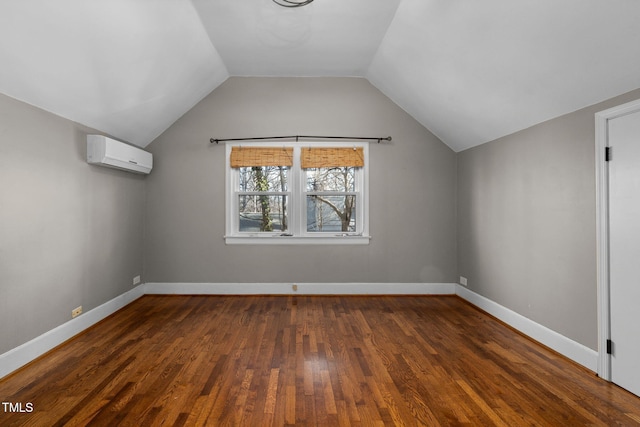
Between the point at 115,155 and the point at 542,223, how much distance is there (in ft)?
14.3

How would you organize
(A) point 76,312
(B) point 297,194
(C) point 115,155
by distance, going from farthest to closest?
(B) point 297,194 → (C) point 115,155 → (A) point 76,312

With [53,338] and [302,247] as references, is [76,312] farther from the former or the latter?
[302,247]

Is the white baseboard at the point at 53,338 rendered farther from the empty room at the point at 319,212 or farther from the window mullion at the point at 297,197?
the window mullion at the point at 297,197

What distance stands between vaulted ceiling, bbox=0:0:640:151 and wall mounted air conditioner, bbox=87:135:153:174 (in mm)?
206

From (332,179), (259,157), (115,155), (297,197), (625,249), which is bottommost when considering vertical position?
(625,249)

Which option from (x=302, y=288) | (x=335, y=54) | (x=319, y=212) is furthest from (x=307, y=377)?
(x=335, y=54)

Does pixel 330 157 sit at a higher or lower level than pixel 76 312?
higher

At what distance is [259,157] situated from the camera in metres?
4.95

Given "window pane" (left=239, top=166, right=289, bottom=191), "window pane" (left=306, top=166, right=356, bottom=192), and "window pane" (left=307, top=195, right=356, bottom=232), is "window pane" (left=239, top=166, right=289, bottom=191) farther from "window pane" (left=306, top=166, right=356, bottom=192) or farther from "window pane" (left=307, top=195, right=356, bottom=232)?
"window pane" (left=307, top=195, right=356, bottom=232)

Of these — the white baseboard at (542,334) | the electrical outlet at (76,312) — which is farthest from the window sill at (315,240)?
the electrical outlet at (76,312)

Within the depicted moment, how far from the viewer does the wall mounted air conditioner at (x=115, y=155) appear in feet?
11.7

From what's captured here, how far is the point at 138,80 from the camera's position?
3.54 meters

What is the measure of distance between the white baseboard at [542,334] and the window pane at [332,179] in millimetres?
2223

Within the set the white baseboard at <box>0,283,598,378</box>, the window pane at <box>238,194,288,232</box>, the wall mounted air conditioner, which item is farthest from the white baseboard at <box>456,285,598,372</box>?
the wall mounted air conditioner
